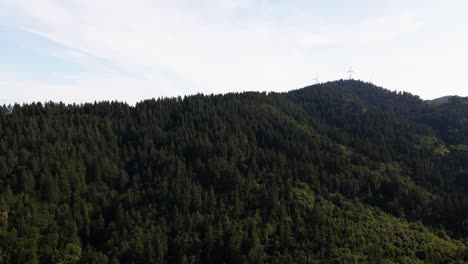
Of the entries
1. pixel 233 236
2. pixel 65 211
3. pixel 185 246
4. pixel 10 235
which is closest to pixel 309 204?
pixel 233 236

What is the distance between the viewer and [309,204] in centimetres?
19088

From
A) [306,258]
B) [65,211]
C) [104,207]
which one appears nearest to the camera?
[306,258]

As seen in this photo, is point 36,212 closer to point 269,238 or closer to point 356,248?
point 269,238

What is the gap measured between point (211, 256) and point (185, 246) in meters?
11.6

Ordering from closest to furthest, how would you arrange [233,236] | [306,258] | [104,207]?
[306,258], [233,236], [104,207]

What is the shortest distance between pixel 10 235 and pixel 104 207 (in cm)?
4504

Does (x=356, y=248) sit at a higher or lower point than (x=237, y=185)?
lower

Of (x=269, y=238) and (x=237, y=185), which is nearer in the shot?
(x=269, y=238)

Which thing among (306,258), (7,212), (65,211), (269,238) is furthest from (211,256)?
(7,212)

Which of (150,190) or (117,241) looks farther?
(150,190)

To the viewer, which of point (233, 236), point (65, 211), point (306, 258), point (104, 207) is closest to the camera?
point (306, 258)

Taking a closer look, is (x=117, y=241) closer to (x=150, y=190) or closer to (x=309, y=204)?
(x=150, y=190)

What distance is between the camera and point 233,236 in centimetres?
15775

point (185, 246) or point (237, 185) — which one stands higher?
point (237, 185)
